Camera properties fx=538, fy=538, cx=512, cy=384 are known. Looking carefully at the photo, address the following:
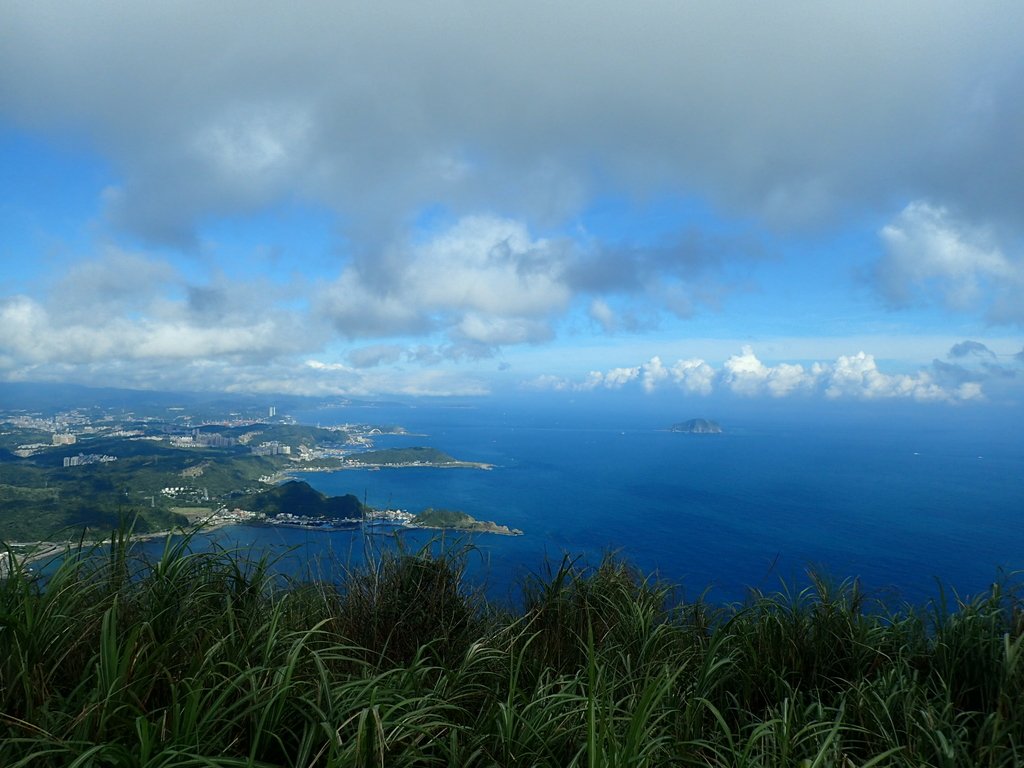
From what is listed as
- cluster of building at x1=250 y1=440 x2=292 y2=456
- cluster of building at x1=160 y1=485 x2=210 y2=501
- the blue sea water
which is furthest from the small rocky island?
cluster of building at x1=160 y1=485 x2=210 y2=501

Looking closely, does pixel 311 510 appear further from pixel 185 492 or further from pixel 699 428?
pixel 699 428

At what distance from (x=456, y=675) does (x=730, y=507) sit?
1040 inches

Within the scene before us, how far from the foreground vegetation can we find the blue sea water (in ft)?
1.52

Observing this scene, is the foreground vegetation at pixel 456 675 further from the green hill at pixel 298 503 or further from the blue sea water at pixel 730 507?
the green hill at pixel 298 503

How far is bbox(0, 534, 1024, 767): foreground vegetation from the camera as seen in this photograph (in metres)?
1.66

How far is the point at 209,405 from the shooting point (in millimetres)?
54156

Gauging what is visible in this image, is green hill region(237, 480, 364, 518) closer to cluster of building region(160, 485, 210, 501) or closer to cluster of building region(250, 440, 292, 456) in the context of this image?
cluster of building region(160, 485, 210, 501)

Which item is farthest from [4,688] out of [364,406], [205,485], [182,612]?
[364,406]

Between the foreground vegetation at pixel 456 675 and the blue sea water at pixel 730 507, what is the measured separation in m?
0.46

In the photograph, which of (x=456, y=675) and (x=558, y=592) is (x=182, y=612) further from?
(x=558, y=592)

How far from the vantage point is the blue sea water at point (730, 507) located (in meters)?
11.1

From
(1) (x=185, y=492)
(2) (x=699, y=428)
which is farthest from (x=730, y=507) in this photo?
(2) (x=699, y=428)

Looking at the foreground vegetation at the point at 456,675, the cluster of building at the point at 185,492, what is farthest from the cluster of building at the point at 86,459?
the foreground vegetation at the point at 456,675

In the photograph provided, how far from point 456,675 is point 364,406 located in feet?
340
